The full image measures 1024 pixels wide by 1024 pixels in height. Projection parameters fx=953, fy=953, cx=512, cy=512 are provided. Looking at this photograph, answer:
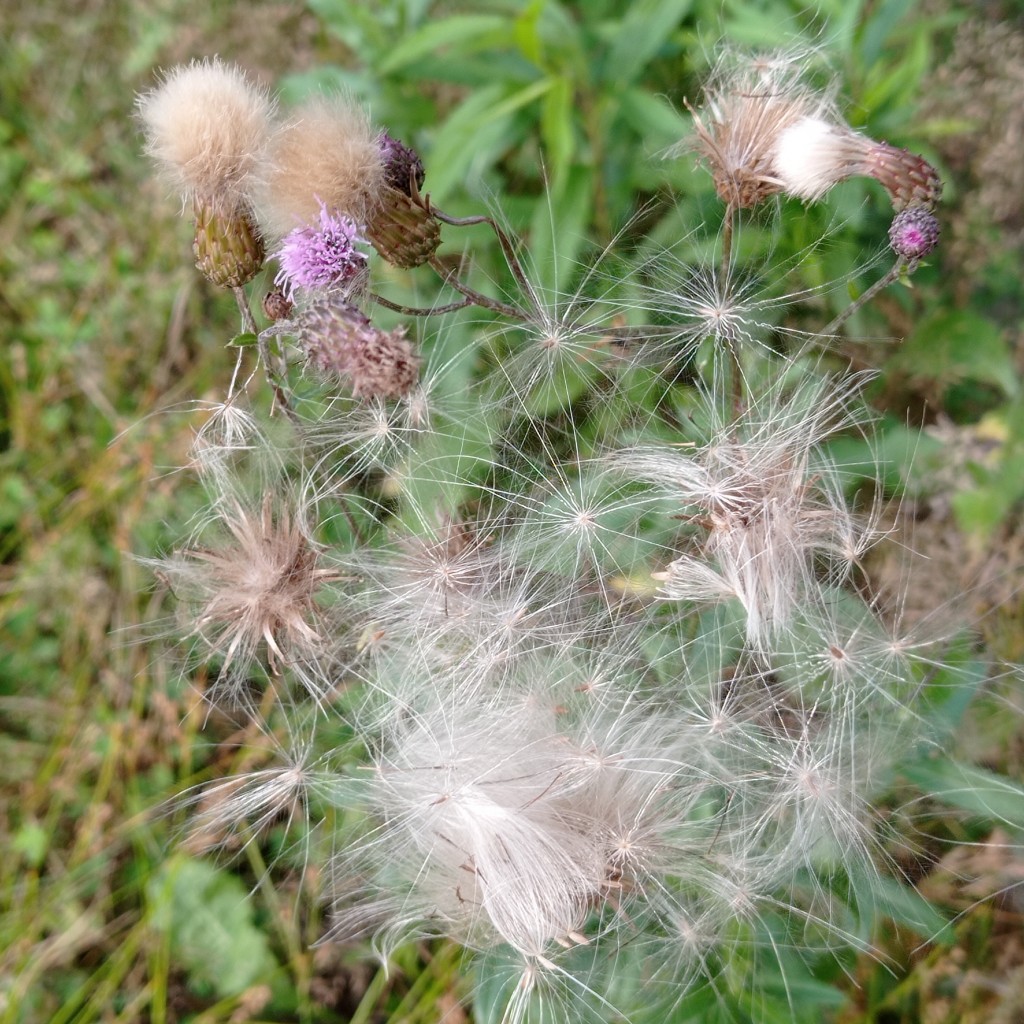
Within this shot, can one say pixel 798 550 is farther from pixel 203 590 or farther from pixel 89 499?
pixel 89 499

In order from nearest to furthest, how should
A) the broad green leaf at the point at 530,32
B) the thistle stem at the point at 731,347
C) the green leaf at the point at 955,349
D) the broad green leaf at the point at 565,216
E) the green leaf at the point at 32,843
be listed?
the thistle stem at the point at 731,347 < the broad green leaf at the point at 530,32 < the broad green leaf at the point at 565,216 < the green leaf at the point at 955,349 < the green leaf at the point at 32,843

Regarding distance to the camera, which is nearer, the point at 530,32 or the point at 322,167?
the point at 322,167

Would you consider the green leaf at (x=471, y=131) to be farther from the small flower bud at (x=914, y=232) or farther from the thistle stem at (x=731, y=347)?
the small flower bud at (x=914, y=232)

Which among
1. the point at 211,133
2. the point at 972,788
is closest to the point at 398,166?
the point at 211,133

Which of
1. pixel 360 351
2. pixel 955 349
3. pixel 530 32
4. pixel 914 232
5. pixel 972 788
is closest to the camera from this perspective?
pixel 360 351

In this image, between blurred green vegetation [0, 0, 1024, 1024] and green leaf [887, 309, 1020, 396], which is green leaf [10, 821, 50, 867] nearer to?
blurred green vegetation [0, 0, 1024, 1024]

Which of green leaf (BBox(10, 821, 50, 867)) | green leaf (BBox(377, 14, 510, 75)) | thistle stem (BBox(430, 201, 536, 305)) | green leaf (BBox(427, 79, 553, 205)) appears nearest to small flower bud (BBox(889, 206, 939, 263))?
thistle stem (BBox(430, 201, 536, 305))

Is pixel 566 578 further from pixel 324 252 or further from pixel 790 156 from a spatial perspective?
pixel 790 156

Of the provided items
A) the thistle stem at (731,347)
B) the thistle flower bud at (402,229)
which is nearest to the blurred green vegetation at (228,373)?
the thistle stem at (731,347)
